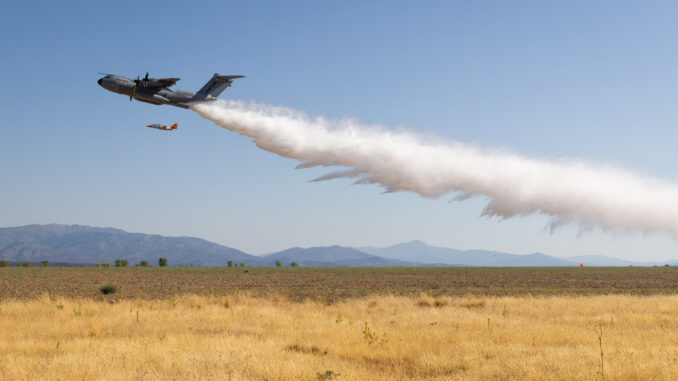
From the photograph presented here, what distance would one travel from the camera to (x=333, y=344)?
16.5 m

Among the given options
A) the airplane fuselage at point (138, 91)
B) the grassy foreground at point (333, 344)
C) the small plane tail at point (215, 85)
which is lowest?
the grassy foreground at point (333, 344)

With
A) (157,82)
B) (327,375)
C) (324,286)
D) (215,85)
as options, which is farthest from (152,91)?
(327,375)

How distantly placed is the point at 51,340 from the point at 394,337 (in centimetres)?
1142

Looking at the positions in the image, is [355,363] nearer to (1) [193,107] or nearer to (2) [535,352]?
(2) [535,352]

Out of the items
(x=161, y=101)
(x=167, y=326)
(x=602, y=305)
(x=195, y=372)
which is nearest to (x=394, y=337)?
(x=195, y=372)

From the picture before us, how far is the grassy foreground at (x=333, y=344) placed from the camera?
1248 cm

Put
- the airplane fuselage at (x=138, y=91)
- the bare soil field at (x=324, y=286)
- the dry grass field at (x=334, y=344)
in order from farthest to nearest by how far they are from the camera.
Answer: the bare soil field at (x=324, y=286), the airplane fuselage at (x=138, y=91), the dry grass field at (x=334, y=344)

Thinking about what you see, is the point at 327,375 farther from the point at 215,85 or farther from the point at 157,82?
the point at 215,85

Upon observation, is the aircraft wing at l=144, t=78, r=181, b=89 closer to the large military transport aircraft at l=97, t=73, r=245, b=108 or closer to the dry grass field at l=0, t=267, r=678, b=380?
the large military transport aircraft at l=97, t=73, r=245, b=108

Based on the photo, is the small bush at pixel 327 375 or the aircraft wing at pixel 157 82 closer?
the small bush at pixel 327 375

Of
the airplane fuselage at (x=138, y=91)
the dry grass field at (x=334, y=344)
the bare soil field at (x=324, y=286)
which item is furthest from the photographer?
the bare soil field at (x=324, y=286)

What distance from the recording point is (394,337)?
17.7 metres

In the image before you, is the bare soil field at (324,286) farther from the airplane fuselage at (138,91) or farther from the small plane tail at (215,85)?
the small plane tail at (215,85)

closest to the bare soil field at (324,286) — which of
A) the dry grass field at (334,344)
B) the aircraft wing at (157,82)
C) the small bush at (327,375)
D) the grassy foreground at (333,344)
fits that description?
the grassy foreground at (333,344)
